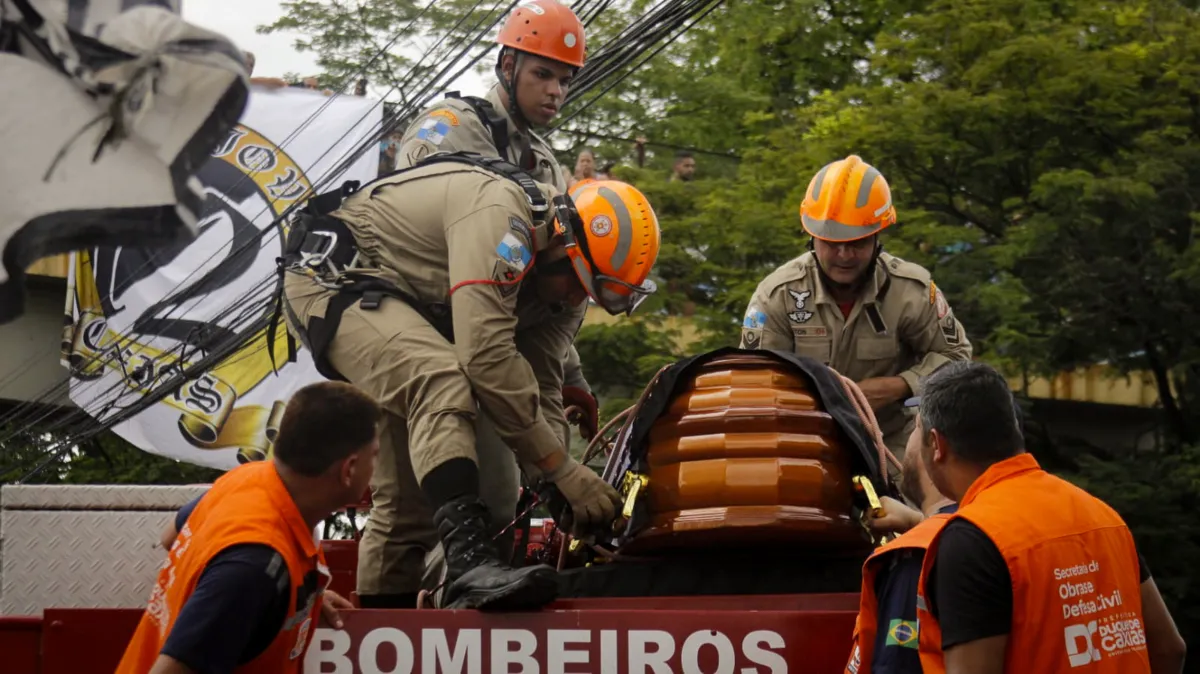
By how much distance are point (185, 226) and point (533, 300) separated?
265cm

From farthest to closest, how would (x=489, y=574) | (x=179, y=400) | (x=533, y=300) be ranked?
(x=179, y=400) → (x=533, y=300) → (x=489, y=574)

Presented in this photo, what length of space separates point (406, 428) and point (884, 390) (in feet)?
5.68

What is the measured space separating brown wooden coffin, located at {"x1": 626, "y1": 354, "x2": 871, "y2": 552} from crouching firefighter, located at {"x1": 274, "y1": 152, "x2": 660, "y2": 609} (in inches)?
10.2

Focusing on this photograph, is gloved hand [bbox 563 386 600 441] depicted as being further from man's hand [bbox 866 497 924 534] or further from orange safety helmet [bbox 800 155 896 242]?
man's hand [bbox 866 497 924 534]

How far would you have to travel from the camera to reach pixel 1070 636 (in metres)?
3.14

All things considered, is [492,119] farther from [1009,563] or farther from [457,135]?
[1009,563]

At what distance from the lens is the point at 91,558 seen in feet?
16.3

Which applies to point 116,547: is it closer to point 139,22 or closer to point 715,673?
point 715,673

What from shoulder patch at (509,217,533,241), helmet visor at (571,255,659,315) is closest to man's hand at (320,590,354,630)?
shoulder patch at (509,217,533,241)

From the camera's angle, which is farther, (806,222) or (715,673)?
(806,222)

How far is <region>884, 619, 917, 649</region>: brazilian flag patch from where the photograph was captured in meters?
3.31

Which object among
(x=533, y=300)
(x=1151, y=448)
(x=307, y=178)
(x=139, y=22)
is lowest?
(x=1151, y=448)

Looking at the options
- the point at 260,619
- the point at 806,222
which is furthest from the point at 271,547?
the point at 806,222

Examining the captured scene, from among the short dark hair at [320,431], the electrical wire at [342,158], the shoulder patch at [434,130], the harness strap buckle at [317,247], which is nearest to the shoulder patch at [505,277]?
the harness strap buckle at [317,247]
